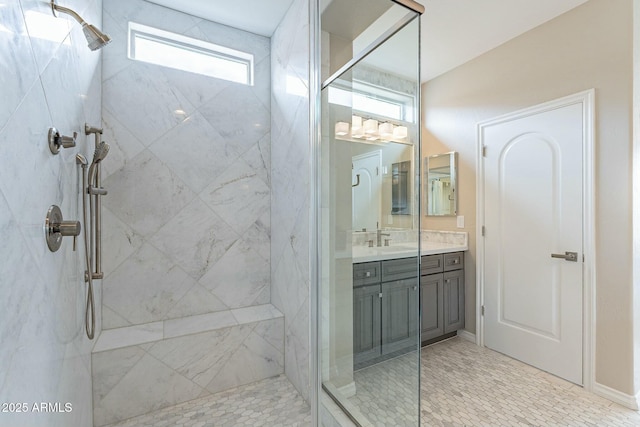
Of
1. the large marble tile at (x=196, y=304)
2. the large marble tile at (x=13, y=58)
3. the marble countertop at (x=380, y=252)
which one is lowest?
the large marble tile at (x=196, y=304)

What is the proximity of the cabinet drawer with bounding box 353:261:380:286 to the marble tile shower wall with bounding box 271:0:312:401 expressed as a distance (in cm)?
32

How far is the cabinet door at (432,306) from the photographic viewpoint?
2.62 meters

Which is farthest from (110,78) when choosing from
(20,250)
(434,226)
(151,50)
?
(434,226)

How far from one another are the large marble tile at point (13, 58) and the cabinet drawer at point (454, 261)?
2.97m

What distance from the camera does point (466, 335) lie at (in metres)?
2.89

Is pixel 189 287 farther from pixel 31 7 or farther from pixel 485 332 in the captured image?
pixel 485 332

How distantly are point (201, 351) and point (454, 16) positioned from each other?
3.20 m

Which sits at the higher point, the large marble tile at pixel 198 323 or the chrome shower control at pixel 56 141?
the chrome shower control at pixel 56 141

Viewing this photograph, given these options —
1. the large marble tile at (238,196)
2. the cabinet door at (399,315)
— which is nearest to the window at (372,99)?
the cabinet door at (399,315)

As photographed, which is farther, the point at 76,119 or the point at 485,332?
the point at 485,332

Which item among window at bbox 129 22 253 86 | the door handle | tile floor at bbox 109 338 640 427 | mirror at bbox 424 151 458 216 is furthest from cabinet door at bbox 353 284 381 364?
window at bbox 129 22 253 86

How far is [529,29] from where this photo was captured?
243 centimetres

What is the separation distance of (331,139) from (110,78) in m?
1.68

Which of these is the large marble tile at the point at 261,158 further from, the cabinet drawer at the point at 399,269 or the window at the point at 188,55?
the cabinet drawer at the point at 399,269
